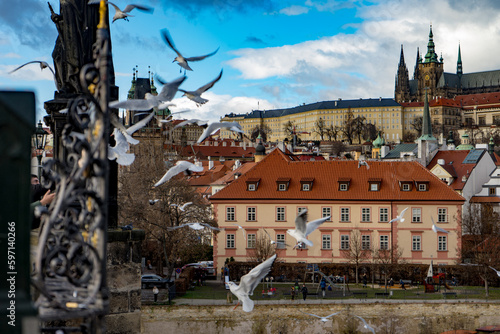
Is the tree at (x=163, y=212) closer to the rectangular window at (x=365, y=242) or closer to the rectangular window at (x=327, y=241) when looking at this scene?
the rectangular window at (x=327, y=241)

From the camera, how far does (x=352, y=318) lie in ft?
103

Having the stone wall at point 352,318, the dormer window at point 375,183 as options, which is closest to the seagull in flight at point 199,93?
the stone wall at point 352,318

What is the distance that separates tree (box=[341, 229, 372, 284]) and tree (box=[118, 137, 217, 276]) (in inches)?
314

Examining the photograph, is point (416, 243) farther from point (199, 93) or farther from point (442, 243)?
point (199, 93)

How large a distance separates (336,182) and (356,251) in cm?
609

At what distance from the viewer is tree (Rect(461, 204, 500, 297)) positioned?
119ft

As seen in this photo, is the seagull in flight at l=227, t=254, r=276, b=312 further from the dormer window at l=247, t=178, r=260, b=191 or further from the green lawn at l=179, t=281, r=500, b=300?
the dormer window at l=247, t=178, r=260, b=191

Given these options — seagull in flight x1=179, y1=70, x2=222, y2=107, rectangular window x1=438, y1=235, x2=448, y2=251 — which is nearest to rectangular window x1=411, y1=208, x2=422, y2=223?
rectangular window x1=438, y1=235, x2=448, y2=251

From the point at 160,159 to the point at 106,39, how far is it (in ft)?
148

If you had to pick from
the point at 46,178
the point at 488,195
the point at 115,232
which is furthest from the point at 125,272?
the point at 488,195

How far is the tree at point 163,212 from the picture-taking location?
36.7 metres

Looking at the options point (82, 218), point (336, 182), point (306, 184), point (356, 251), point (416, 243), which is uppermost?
point (336, 182)

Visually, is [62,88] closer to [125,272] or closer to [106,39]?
[125,272]

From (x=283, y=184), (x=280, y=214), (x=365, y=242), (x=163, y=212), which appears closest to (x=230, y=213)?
(x=280, y=214)
